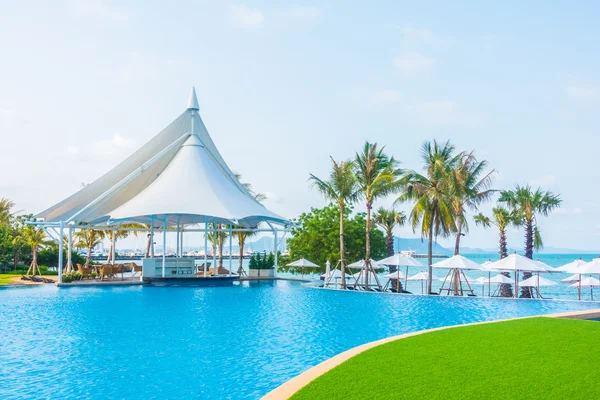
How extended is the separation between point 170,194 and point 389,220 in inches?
654

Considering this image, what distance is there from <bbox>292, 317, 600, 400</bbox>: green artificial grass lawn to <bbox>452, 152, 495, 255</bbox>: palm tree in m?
14.7

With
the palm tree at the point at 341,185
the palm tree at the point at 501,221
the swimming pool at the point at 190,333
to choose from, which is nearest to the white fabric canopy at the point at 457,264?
the swimming pool at the point at 190,333

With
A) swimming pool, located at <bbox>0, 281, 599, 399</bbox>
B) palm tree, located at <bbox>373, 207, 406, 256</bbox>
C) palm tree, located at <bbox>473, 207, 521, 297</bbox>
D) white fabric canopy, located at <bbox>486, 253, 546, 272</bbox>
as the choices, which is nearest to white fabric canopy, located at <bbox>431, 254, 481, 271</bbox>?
white fabric canopy, located at <bbox>486, 253, 546, 272</bbox>

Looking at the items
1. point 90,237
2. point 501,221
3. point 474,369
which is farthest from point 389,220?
point 474,369

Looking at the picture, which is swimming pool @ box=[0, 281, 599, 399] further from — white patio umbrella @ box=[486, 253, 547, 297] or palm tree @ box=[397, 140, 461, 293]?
palm tree @ box=[397, 140, 461, 293]

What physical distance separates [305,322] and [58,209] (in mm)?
18169

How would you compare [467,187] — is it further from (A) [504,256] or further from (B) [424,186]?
(A) [504,256]

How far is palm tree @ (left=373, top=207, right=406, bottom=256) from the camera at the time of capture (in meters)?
36.2

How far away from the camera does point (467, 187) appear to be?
26047 mm

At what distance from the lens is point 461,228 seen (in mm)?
25750

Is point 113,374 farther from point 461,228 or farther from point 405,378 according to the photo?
point 461,228

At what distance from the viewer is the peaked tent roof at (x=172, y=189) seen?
83.3ft

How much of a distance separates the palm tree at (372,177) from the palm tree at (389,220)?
1036 centimetres

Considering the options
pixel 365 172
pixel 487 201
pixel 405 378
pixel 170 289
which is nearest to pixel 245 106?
pixel 365 172
